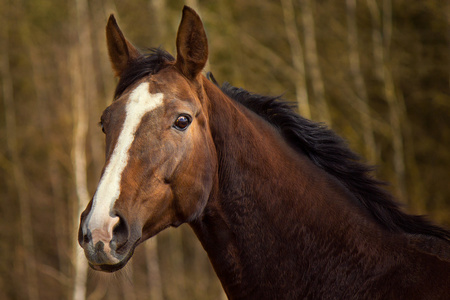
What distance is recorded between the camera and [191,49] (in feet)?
12.0

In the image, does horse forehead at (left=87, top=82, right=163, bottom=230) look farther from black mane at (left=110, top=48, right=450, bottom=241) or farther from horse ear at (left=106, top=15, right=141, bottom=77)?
horse ear at (left=106, top=15, right=141, bottom=77)

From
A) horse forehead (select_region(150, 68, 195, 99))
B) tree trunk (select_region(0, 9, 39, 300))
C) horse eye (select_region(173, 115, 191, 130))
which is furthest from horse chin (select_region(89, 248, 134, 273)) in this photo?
tree trunk (select_region(0, 9, 39, 300))

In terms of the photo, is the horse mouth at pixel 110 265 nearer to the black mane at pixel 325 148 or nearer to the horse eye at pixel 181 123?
the horse eye at pixel 181 123

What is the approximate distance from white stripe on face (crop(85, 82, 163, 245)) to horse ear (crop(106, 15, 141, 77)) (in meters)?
0.54

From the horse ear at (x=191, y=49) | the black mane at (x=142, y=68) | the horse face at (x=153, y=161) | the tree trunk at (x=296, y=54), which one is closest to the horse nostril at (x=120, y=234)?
the horse face at (x=153, y=161)

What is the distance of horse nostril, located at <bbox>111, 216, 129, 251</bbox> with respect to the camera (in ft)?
9.66

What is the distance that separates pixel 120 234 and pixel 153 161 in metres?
0.49

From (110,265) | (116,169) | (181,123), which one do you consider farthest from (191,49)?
(110,265)

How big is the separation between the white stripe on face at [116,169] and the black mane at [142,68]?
173 millimetres

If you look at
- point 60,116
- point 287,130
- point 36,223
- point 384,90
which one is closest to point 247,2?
point 384,90

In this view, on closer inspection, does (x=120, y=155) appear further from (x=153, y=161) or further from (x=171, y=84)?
(x=171, y=84)

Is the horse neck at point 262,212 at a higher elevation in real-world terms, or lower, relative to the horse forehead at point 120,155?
lower

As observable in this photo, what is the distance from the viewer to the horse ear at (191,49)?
3.58 metres

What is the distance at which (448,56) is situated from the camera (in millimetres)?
15484
